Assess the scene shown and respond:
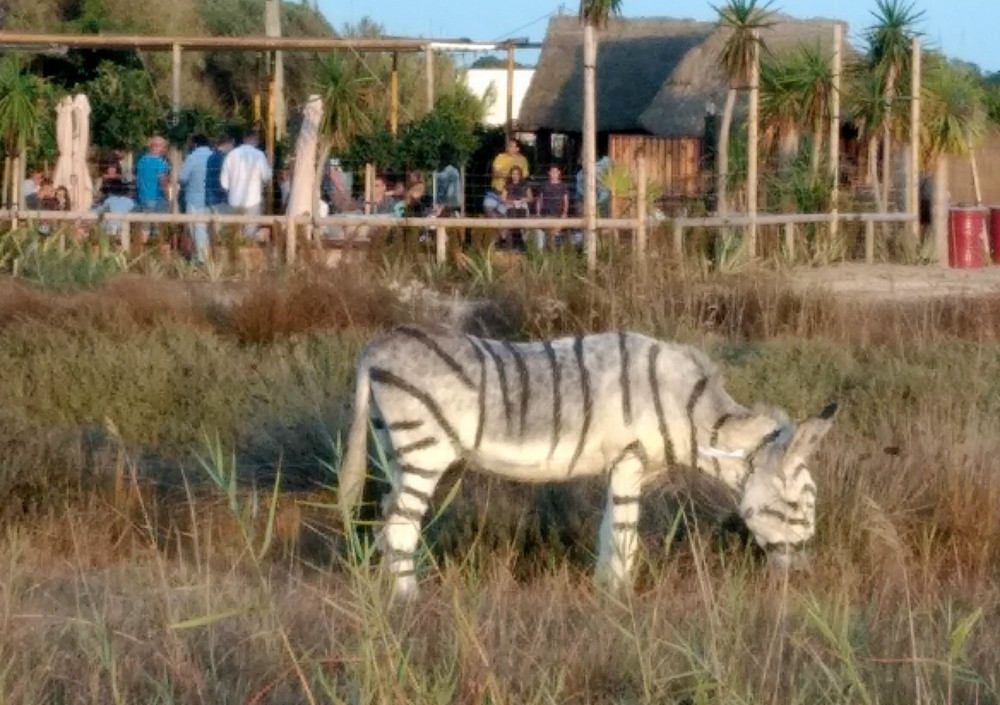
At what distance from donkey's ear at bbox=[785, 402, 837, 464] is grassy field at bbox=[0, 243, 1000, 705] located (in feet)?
1.66

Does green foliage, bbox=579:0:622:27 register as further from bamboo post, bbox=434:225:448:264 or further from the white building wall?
the white building wall

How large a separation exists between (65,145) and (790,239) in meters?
8.60

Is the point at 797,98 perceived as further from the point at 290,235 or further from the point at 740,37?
the point at 290,235

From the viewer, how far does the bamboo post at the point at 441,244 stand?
19.5 metres

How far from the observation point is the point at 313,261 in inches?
706

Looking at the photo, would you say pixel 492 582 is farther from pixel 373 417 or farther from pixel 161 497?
pixel 161 497

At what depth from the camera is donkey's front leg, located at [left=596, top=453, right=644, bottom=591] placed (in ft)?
29.6

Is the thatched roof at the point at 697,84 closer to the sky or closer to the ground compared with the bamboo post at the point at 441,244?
closer to the sky

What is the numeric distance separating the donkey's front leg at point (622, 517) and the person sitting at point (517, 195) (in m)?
12.5

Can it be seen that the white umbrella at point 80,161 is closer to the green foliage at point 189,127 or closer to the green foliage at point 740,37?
the green foliage at point 189,127

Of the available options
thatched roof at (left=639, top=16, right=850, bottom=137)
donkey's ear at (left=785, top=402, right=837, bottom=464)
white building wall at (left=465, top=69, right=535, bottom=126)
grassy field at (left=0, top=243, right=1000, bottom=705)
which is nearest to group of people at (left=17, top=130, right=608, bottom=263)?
grassy field at (left=0, top=243, right=1000, bottom=705)

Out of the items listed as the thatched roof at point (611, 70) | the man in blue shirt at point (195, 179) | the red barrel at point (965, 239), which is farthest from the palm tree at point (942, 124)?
the man in blue shirt at point (195, 179)

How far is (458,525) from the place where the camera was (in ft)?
34.3

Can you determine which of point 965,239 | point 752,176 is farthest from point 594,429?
point 965,239
